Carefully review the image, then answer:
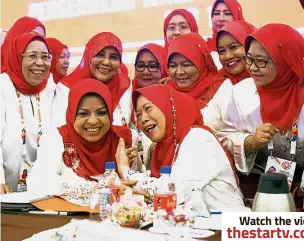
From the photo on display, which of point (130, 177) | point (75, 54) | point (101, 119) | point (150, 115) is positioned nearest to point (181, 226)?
point (130, 177)

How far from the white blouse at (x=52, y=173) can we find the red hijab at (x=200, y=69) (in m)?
0.81

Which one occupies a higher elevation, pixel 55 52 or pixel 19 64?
pixel 55 52

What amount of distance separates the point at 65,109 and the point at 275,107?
1.32 meters

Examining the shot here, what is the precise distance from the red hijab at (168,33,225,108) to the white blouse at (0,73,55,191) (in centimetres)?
89

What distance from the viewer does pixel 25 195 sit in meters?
1.90

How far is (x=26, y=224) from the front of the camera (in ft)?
5.02

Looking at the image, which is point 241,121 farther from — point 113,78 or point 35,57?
point 35,57

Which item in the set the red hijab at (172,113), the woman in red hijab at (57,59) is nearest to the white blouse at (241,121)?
the red hijab at (172,113)

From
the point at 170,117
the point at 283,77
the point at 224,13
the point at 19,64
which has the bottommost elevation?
the point at 170,117

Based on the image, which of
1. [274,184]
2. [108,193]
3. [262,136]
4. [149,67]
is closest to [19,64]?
[149,67]

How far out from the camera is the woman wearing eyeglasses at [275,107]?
6.75ft

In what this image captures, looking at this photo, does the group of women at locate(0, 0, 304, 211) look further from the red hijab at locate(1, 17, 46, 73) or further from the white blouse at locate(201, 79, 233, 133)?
the red hijab at locate(1, 17, 46, 73)

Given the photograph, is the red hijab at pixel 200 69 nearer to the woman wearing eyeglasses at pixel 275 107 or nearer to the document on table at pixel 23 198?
the woman wearing eyeglasses at pixel 275 107

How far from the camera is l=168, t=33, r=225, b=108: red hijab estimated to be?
254cm
